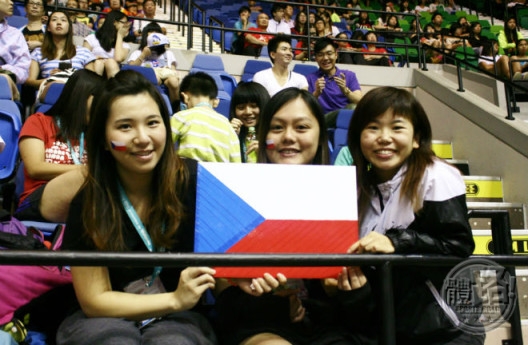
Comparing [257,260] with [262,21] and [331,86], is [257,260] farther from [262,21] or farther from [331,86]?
[262,21]

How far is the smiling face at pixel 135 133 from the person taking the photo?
4.35 feet

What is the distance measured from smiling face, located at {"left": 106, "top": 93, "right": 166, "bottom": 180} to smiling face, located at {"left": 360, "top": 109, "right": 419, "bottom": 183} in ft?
1.92

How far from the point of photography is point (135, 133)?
4.38ft

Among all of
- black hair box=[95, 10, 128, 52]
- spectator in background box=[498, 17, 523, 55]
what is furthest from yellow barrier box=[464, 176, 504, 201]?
spectator in background box=[498, 17, 523, 55]

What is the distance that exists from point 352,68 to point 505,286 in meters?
4.69

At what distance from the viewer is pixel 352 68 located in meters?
5.84

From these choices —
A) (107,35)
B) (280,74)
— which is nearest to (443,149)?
(280,74)

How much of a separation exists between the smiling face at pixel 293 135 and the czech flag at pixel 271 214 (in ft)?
0.98

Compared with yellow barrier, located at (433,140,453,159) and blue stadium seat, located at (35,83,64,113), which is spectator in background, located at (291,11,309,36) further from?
blue stadium seat, located at (35,83,64,113)

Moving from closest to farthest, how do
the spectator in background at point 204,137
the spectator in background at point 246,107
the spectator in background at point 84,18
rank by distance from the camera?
1. the spectator in background at point 204,137
2. the spectator in background at point 246,107
3. the spectator in background at point 84,18

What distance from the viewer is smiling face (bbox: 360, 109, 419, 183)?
55.4 inches

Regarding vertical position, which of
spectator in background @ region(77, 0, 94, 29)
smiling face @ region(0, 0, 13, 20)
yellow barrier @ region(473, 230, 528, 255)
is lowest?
yellow barrier @ region(473, 230, 528, 255)

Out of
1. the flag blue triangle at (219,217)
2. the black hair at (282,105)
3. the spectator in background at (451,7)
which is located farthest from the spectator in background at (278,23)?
the flag blue triangle at (219,217)

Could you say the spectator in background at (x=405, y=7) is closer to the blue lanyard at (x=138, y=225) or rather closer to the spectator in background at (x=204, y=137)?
the spectator in background at (x=204, y=137)
